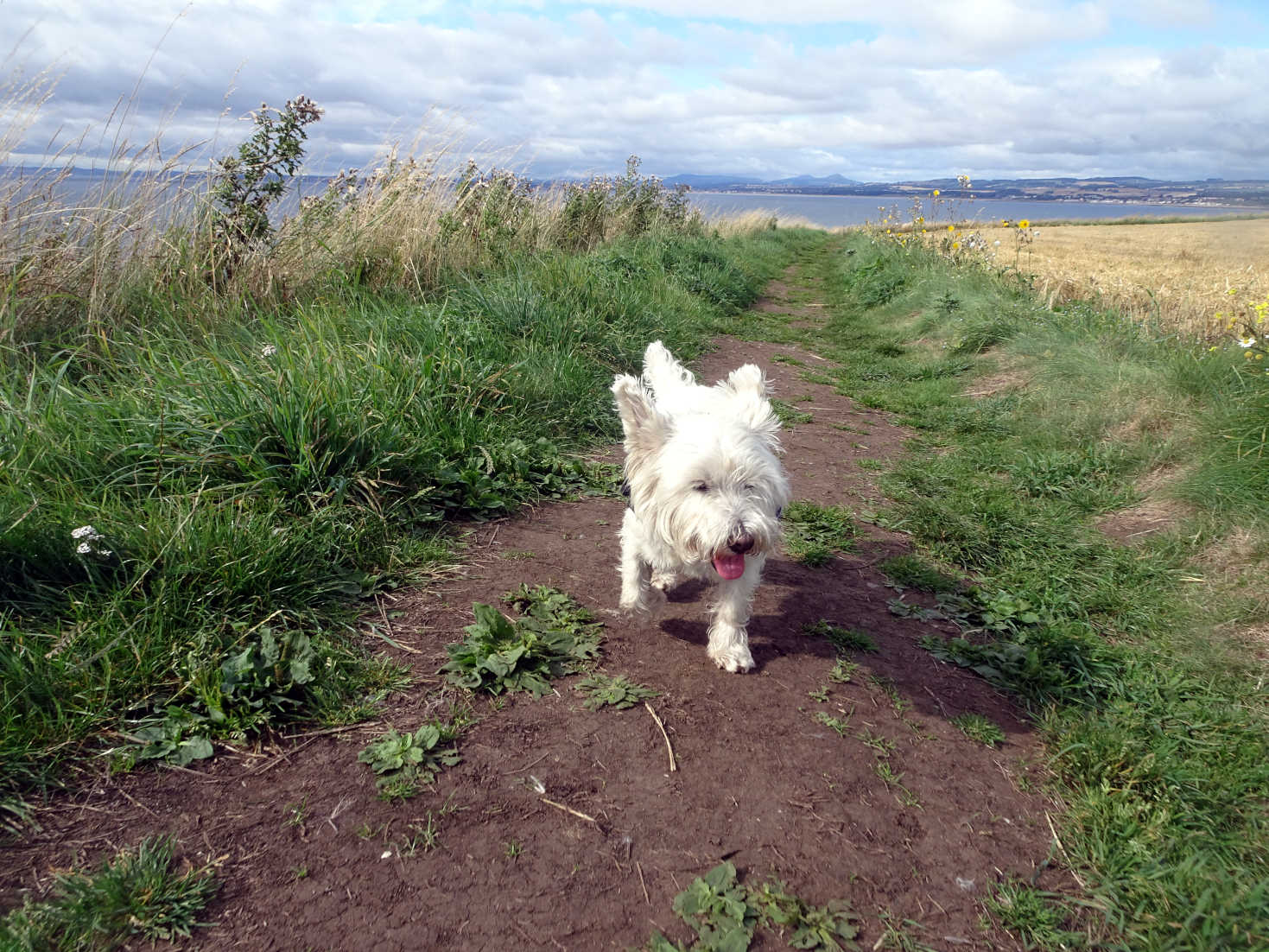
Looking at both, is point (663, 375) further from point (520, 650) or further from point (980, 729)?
point (980, 729)

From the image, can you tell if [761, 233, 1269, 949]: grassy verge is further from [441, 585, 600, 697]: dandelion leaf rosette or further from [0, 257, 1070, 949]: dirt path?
[441, 585, 600, 697]: dandelion leaf rosette

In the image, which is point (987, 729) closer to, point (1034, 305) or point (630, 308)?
point (630, 308)

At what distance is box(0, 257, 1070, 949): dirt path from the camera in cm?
200

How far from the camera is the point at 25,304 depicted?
4.23 m

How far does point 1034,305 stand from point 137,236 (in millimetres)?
9536

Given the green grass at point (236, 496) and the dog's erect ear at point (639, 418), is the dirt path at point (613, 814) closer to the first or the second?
the green grass at point (236, 496)

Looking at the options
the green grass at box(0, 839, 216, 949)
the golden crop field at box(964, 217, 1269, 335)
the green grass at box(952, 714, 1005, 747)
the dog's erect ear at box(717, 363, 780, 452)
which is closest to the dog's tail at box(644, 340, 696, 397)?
the dog's erect ear at box(717, 363, 780, 452)

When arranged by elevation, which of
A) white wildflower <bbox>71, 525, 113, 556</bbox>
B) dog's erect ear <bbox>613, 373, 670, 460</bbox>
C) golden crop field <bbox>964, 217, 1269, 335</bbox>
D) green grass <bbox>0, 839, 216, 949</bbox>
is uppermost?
golden crop field <bbox>964, 217, 1269, 335</bbox>

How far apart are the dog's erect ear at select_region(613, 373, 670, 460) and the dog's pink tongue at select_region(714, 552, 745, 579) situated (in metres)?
0.56

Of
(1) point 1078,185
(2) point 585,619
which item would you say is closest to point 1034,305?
(2) point 585,619

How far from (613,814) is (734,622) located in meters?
1.06

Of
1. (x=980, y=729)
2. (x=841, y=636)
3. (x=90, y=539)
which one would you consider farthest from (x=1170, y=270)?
(x=90, y=539)

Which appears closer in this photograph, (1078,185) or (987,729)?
(987,729)

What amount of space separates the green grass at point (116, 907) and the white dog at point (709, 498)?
6.28ft
